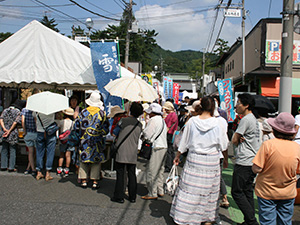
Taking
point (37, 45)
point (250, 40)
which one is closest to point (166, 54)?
point (250, 40)

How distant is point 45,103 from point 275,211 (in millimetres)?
4696

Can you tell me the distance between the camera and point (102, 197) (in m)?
5.13

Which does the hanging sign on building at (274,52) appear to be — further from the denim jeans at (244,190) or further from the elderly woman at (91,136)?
the denim jeans at (244,190)

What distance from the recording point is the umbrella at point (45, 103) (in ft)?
18.6

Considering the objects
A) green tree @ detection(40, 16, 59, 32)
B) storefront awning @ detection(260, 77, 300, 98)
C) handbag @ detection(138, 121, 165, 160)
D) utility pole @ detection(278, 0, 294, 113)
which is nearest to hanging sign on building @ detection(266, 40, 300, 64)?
storefront awning @ detection(260, 77, 300, 98)

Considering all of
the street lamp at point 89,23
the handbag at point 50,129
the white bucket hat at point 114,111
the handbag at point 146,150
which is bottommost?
the handbag at point 146,150

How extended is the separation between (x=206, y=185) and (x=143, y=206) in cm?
152

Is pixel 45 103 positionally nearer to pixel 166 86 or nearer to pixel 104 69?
pixel 104 69

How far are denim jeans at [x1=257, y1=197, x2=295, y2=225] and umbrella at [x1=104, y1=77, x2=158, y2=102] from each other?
2964 millimetres

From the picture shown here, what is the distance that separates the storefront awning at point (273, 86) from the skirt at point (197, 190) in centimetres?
1182

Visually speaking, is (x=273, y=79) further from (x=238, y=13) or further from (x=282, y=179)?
(x=282, y=179)

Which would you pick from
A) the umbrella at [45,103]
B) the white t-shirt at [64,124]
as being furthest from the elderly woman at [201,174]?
the white t-shirt at [64,124]

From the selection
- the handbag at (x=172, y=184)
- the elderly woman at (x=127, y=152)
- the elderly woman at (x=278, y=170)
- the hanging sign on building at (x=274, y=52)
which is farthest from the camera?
the hanging sign on building at (x=274, y=52)

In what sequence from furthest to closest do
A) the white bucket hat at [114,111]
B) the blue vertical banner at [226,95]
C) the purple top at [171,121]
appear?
the blue vertical banner at [226,95] → the purple top at [171,121] → the white bucket hat at [114,111]
